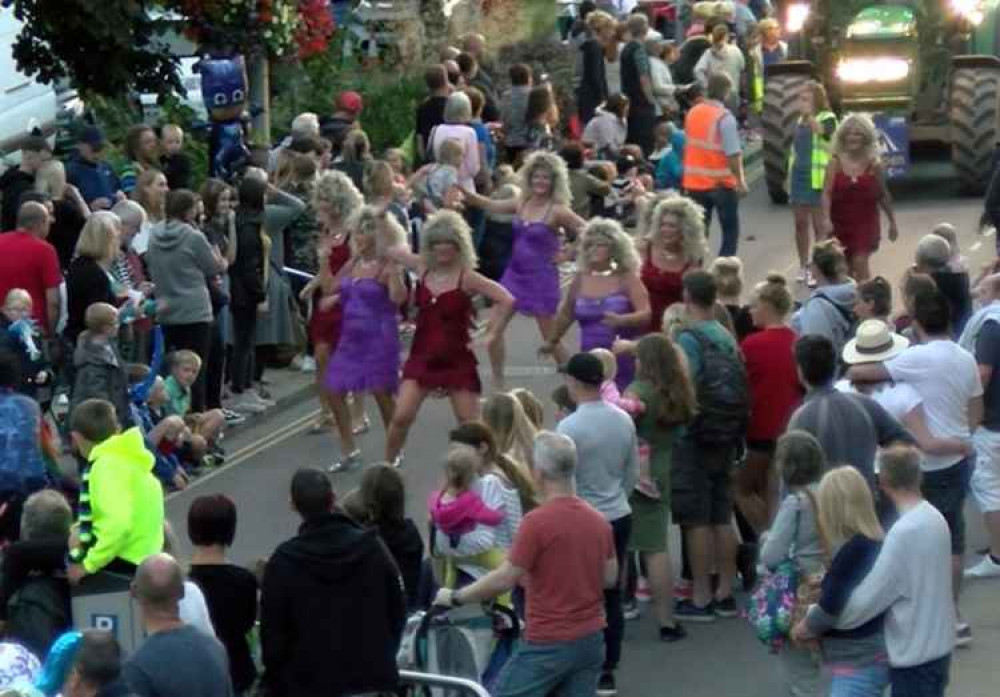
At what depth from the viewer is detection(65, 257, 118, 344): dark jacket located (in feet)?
57.5

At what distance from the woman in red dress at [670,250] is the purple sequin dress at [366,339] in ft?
5.85

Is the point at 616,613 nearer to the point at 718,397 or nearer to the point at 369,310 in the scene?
the point at 718,397

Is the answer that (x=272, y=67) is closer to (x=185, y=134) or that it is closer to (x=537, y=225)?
(x=185, y=134)

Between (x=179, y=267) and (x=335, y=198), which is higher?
(x=335, y=198)

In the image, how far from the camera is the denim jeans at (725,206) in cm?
2338

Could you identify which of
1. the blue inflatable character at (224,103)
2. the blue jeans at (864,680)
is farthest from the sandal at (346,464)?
the blue jeans at (864,680)

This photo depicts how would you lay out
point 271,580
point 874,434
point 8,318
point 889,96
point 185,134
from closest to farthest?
1. point 271,580
2. point 874,434
3. point 8,318
4. point 185,134
5. point 889,96

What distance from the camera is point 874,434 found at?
526 inches

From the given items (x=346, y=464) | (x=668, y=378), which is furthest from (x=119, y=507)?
(x=346, y=464)

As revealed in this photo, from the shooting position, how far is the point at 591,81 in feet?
99.3

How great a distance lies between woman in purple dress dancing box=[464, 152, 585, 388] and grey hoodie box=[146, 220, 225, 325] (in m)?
2.11

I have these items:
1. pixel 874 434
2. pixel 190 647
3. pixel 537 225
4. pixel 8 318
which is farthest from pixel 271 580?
pixel 537 225

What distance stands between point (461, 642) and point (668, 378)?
104 inches

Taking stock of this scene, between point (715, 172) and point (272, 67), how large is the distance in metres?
5.53
